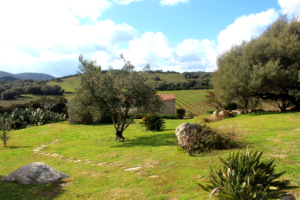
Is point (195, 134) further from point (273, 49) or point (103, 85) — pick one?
point (273, 49)

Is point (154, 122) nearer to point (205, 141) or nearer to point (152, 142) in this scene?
point (152, 142)

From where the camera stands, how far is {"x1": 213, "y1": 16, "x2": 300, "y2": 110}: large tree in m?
19.0

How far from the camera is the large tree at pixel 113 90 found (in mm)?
12734

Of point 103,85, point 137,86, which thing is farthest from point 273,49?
point 103,85

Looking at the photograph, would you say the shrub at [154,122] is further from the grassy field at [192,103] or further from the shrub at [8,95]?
the shrub at [8,95]

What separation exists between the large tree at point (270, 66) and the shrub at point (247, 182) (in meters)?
17.6

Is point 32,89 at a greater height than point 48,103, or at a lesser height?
greater

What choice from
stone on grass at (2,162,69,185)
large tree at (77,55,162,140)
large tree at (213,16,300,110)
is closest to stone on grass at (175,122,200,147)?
large tree at (77,55,162,140)

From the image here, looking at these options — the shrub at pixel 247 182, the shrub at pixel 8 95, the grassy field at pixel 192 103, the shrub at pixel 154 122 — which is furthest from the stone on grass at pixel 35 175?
the shrub at pixel 8 95

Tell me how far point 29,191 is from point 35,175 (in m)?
0.85

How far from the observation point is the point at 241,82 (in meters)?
20.5


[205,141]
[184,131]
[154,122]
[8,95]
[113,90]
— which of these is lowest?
[205,141]

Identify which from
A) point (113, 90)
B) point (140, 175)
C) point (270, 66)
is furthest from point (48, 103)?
point (270, 66)

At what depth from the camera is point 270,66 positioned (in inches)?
747
